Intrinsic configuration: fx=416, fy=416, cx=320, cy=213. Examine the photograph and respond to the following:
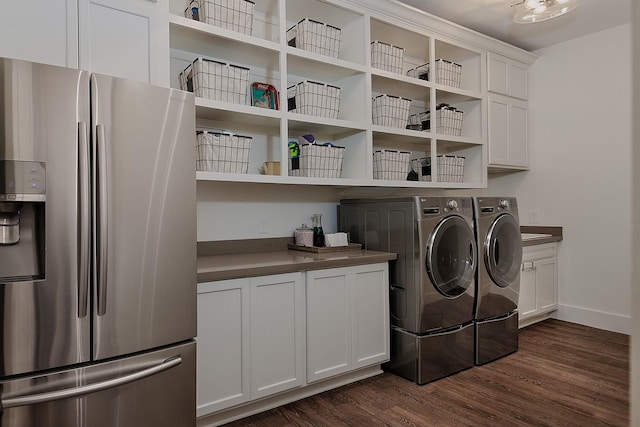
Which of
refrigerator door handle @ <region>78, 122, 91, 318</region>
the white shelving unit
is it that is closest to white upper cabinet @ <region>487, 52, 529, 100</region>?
the white shelving unit

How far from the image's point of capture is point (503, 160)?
392 cm

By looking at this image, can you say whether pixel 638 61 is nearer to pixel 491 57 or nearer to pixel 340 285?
pixel 340 285

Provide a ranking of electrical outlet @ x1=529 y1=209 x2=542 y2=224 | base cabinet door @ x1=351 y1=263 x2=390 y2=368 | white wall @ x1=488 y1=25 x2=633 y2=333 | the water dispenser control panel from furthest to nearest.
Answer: electrical outlet @ x1=529 y1=209 x2=542 y2=224, white wall @ x1=488 y1=25 x2=633 y2=333, base cabinet door @ x1=351 y1=263 x2=390 y2=368, the water dispenser control panel

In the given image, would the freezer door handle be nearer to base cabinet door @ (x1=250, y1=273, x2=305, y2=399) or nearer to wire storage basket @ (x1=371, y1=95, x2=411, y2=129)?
base cabinet door @ (x1=250, y1=273, x2=305, y2=399)

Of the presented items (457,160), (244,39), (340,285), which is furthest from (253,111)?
(457,160)

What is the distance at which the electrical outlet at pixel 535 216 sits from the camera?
4273 millimetres

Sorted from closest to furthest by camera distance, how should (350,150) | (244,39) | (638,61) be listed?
(638,61), (244,39), (350,150)

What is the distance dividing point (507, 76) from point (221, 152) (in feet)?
9.76

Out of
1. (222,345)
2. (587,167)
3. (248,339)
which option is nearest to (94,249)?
(222,345)

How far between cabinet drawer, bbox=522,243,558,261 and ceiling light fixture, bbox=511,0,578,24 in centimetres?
187

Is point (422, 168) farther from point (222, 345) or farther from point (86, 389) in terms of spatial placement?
point (86, 389)

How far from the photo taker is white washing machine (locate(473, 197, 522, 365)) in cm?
303

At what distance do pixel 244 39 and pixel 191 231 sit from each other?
4.20ft

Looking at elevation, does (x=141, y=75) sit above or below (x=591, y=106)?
below
